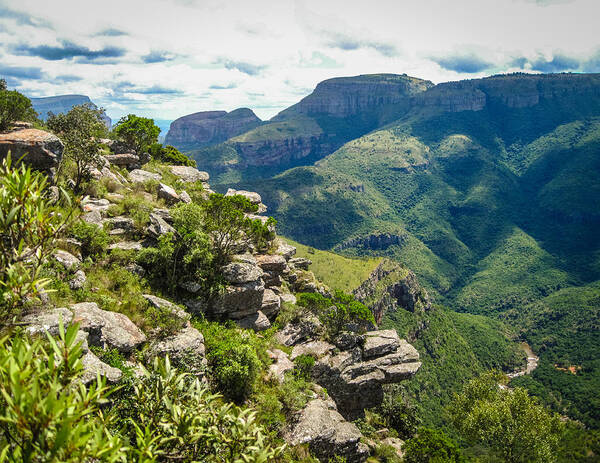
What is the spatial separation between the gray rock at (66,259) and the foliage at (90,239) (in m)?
2.01

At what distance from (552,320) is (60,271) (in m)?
202

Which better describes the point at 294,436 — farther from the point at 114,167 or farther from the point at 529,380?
the point at 529,380

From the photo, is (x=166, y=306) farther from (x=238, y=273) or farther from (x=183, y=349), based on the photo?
(x=238, y=273)

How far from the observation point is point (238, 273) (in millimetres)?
27391

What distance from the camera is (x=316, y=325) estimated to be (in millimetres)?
33125

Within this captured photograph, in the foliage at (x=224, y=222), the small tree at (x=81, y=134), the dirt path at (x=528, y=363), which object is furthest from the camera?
the dirt path at (x=528, y=363)

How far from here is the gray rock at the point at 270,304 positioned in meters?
30.8

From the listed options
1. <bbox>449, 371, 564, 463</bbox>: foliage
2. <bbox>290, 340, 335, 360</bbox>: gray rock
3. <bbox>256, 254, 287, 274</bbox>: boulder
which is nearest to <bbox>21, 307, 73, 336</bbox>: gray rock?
<bbox>290, 340, 335, 360</bbox>: gray rock

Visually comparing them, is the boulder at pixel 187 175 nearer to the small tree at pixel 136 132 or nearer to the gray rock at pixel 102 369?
the small tree at pixel 136 132

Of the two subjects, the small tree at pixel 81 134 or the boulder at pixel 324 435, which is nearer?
the boulder at pixel 324 435

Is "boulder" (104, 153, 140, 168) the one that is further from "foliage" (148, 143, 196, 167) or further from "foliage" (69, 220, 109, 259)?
"foliage" (69, 220, 109, 259)

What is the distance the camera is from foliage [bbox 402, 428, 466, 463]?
26484 mm

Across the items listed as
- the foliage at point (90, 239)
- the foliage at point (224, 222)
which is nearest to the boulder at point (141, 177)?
the foliage at point (224, 222)

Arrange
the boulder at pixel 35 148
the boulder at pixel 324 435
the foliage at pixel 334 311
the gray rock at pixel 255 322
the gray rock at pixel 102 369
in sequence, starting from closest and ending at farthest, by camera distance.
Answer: the gray rock at pixel 102 369 → the boulder at pixel 324 435 → the boulder at pixel 35 148 → the gray rock at pixel 255 322 → the foliage at pixel 334 311
